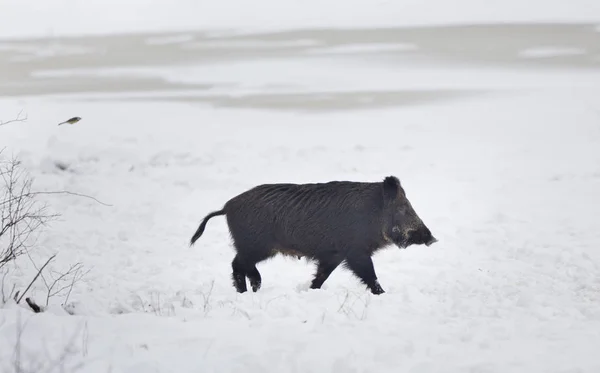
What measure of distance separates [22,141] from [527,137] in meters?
15.1

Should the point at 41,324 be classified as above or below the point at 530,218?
above

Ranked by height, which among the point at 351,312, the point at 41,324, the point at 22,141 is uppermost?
the point at 41,324

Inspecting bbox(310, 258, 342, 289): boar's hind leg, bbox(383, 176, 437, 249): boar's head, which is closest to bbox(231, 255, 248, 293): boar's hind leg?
bbox(310, 258, 342, 289): boar's hind leg

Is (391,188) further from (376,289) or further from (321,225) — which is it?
(376,289)

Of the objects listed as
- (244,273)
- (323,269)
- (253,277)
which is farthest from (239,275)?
(323,269)

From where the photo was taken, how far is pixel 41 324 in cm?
540

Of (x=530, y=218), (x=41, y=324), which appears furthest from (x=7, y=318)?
(x=530, y=218)

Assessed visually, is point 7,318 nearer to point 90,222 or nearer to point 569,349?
point 569,349

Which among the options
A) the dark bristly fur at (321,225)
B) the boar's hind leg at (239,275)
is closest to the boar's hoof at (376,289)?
the dark bristly fur at (321,225)

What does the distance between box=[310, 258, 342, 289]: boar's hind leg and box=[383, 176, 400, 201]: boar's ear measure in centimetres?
90

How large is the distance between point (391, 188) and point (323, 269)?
3.90 ft

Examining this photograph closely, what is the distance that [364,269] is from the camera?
26.8 ft

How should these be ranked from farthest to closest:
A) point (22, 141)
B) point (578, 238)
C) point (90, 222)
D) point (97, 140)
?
1. point (97, 140)
2. point (22, 141)
3. point (90, 222)
4. point (578, 238)

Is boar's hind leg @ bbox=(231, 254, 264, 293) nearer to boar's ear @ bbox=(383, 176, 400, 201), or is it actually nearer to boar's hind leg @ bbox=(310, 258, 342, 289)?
boar's hind leg @ bbox=(310, 258, 342, 289)
